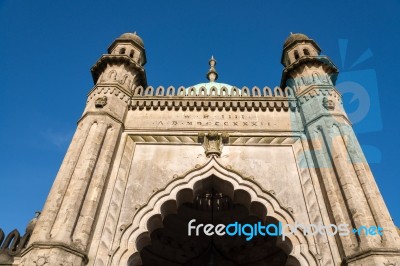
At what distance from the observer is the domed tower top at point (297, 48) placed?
15320 millimetres

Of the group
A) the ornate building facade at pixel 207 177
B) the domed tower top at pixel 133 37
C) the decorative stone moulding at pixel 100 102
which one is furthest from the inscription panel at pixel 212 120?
the domed tower top at pixel 133 37

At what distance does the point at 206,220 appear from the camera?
49.8ft

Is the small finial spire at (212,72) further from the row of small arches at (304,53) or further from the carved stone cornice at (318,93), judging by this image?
the carved stone cornice at (318,93)

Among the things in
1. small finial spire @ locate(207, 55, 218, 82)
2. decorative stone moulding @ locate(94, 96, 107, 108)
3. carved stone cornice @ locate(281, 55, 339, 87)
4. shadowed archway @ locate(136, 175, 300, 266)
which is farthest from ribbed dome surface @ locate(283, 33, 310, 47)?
decorative stone moulding @ locate(94, 96, 107, 108)

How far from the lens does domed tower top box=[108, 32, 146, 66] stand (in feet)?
51.0

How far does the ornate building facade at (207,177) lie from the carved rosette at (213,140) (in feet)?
0.13

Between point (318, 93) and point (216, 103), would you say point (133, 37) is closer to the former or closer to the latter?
point (216, 103)

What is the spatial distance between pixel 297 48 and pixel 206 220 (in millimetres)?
8074

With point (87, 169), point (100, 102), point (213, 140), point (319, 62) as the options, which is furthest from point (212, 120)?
point (319, 62)

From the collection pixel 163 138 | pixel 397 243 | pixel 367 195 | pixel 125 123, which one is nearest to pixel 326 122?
pixel 367 195

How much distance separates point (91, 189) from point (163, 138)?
3.18 meters

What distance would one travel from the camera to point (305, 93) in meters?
13.3

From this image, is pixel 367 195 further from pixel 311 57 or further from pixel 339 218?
pixel 311 57

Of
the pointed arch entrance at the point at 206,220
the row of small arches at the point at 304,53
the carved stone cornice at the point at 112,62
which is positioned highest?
the row of small arches at the point at 304,53
